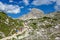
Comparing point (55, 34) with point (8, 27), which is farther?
point (8, 27)

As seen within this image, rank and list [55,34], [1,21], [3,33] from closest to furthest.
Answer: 1. [55,34]
2. [3,33]
3. [1,21]

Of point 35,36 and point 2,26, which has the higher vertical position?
point 2,26

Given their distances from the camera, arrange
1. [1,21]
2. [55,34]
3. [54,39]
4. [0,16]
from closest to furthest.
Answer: [54,39] < [55,34] < [1,21] < [0,16]

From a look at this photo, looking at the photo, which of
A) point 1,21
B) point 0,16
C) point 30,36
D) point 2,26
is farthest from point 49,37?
point 0,16

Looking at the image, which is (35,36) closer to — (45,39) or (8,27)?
(45,39)

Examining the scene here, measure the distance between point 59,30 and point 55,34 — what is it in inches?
80.8

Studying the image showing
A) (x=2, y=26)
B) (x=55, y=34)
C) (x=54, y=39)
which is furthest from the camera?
(x=2, y=26)

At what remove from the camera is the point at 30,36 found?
50156mm

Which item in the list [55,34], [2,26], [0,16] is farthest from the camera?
[0,16]

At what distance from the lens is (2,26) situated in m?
133

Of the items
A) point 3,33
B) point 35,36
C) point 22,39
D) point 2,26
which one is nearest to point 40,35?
point 35,36

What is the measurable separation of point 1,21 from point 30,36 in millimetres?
94734

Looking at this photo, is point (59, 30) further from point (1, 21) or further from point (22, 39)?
point (1, 21)

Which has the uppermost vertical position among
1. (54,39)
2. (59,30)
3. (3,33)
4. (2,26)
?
(2,26)
